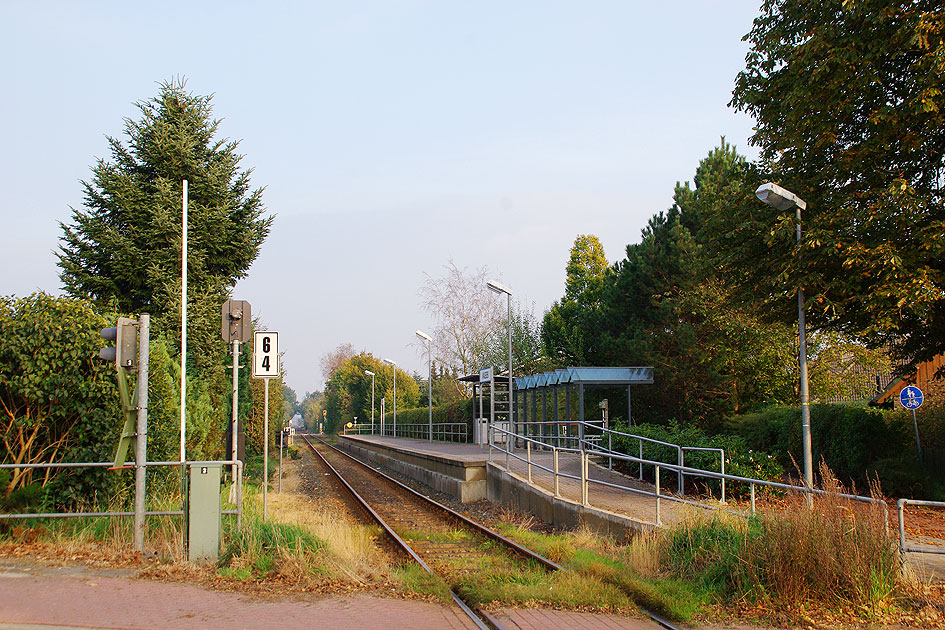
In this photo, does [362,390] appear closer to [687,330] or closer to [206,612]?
[687,330]

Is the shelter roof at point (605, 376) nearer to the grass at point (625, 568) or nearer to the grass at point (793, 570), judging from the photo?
the grass at point (625, 568)

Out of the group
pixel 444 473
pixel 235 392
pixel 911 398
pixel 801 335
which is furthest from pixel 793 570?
pixel 444 473

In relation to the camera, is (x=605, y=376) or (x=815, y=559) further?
(x=605, y=376)

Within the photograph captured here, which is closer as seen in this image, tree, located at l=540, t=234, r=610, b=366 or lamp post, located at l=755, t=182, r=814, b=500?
lamp post, located at l=755, t=182, r=814, b=500

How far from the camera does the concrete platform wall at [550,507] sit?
11.3 meters

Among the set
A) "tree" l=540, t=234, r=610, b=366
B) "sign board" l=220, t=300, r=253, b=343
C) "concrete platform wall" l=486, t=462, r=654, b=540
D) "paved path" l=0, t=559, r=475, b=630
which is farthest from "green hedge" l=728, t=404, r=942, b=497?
"tree" l=540, t=234, r=610, b=366

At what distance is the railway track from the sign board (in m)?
3.92

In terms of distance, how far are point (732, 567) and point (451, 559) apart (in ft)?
13.8

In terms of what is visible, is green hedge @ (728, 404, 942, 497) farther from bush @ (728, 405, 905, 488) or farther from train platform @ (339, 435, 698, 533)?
train platform @ (339, 435, 698, 533)

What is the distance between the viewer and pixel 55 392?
1123 centimetres

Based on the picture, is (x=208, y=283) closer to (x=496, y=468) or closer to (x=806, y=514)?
(x=496, y=468)

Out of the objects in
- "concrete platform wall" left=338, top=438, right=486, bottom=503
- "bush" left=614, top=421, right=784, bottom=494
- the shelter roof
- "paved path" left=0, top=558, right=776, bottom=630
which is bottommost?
"concrete platform wall" left=338, top=438, right=486, bottom=503

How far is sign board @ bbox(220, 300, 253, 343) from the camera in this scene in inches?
449

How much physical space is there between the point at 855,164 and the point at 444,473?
13.2 meters
